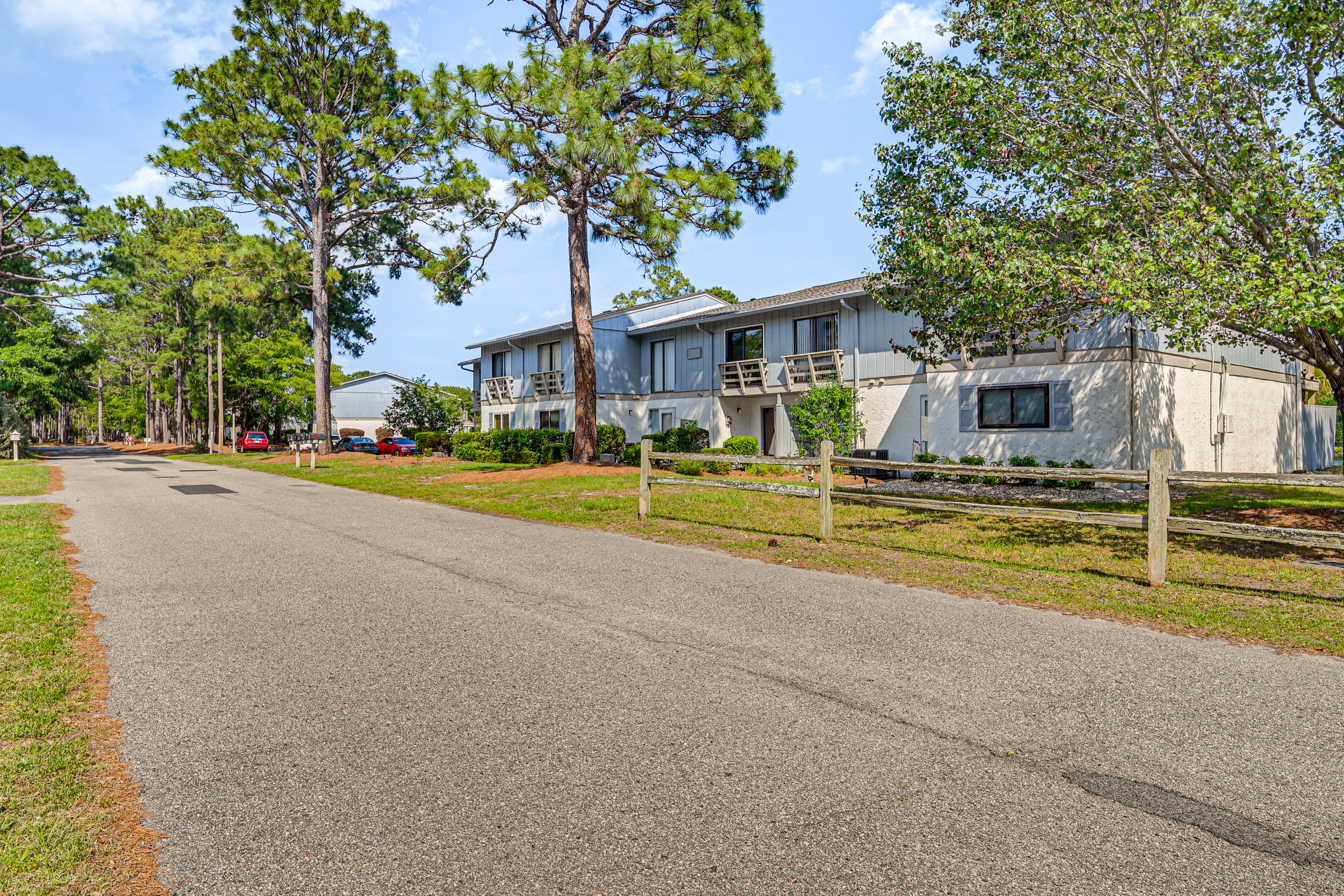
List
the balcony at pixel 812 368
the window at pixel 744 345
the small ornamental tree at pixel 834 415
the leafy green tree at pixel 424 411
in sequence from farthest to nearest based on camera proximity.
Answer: the leafy green tree at pixel 424 411
the window at pixel 744 345
the balcony at pixel 812 368
the small ornamental tree at pixel 834 415

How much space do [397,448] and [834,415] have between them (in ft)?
84.8

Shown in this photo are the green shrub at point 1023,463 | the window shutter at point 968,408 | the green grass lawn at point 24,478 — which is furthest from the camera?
the window shutter at point 968,408

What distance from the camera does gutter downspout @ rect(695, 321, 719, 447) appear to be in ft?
100

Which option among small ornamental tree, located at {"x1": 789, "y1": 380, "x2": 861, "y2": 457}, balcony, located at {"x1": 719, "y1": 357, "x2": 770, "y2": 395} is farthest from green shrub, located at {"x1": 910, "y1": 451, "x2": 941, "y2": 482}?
balcony, located at {"x1": 719, "y1": 357, "x2": 770, "y2": 395}

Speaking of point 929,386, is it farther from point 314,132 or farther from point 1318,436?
point 314,132

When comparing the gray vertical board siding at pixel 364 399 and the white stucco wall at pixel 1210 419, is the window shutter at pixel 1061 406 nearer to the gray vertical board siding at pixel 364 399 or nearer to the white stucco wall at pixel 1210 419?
the white stucco wall at pixel 1210 419

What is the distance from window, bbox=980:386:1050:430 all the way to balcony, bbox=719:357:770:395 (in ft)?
27.7

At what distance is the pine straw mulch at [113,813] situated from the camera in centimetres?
289

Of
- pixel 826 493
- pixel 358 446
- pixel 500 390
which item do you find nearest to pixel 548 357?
pixel 500 390

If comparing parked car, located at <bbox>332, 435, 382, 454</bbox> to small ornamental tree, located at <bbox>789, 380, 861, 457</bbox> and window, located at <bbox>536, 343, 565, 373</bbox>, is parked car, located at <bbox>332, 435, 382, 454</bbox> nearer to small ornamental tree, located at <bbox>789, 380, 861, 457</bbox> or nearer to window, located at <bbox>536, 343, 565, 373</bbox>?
window, located at <bbox>536, 343, 565, 373</bbox>

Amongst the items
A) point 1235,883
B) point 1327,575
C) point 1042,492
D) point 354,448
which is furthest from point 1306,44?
point 354,448

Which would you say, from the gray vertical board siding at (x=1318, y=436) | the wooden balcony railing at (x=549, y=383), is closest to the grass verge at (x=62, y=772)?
the wooden balcony railing at (x=549, y=383)

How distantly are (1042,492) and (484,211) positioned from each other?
1606 centimetres

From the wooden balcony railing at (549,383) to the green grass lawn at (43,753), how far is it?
2880 cm
